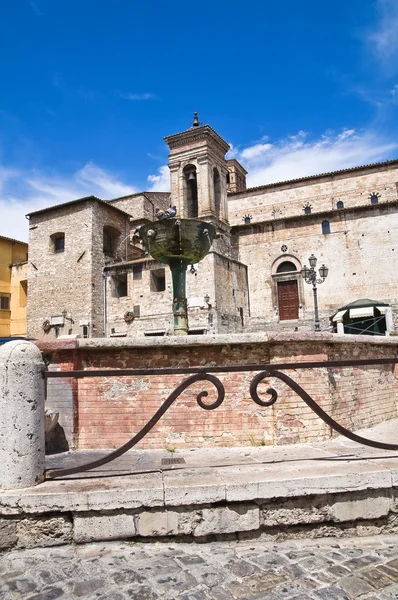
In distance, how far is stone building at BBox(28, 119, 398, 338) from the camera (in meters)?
26.0

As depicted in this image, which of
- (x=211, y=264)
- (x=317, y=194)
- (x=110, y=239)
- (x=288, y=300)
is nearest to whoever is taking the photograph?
(x=211, y=264)

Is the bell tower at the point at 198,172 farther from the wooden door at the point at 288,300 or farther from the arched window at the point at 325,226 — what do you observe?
the arched window at the point at 325,226

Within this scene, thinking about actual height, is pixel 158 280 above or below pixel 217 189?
below

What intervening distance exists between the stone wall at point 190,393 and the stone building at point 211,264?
737 inches

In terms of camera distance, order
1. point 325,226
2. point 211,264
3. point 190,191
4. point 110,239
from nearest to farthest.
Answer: point 211,264
point 325,226
point 190,191
point 110,239

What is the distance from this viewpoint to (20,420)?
3096mm

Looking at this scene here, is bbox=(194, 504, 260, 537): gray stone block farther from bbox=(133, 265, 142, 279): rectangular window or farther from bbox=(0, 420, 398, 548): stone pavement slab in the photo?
bbox=(133, 265, 142, 279): rectangular window

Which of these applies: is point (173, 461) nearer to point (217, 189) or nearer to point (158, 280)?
point (158, 280)

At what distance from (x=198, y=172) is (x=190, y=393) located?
24925mm

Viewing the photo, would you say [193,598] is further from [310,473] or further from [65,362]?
[65,362]

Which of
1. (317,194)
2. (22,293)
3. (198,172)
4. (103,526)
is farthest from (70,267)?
(103,526)

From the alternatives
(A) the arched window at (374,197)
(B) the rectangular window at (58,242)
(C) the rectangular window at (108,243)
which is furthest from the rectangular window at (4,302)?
(A) the arched window at (374,197)

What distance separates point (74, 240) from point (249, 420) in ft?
83.3

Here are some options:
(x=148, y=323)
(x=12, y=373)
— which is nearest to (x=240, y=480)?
(x=12, y=373)
